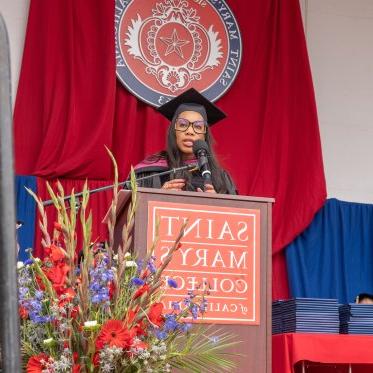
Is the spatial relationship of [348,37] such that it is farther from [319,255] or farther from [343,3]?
[319,255]

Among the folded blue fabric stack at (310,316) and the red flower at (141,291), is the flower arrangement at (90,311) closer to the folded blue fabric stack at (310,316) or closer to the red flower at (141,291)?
the red flower at (141,291)

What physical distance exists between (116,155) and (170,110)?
72.5 inches

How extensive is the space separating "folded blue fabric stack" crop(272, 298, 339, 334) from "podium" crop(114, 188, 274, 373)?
1.37 meters

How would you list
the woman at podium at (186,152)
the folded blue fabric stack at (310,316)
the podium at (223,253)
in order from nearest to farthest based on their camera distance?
the podium at (223,253)
the woman at podium at (186,152)
the folded blue fabric stack at (310,316)

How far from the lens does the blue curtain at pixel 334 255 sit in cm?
648

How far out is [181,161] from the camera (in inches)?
151

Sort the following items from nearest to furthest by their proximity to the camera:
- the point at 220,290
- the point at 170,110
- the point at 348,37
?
1. the point at 220,290
2. the point at 170,110
3. the point at 348,37

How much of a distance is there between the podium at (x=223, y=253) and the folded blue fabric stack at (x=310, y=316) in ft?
4.49

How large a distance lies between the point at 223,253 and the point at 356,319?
1.66 meters

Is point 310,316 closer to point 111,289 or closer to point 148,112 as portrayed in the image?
point 111,289

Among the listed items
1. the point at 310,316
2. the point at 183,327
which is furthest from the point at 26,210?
the point at 183,327

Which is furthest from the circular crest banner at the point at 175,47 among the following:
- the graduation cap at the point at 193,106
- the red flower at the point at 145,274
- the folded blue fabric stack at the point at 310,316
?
the red flower at the point at 145,274

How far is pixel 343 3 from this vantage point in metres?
7.26

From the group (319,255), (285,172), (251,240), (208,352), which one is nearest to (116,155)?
(285,172)
